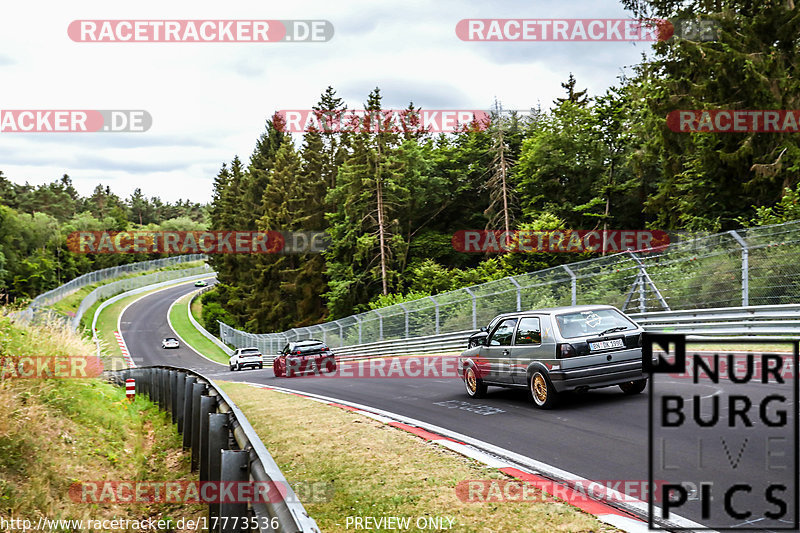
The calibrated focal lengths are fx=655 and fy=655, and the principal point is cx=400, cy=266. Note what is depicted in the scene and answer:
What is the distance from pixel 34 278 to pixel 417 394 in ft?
278

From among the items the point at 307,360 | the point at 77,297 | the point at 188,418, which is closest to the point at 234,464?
the point at 188,418

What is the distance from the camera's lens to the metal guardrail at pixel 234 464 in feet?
12.3

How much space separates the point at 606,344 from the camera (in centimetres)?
980

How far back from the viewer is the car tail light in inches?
381

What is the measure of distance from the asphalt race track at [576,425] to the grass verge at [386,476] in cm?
93

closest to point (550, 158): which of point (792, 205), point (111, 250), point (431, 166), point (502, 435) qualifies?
point (431, 166)

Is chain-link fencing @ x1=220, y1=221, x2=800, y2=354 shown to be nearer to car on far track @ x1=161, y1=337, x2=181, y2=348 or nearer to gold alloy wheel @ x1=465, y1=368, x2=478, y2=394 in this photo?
gold alloy wheel @ x1=465, y1=368, x2=478, y2=394

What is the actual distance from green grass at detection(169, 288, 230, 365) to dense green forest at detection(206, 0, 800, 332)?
13.8ft

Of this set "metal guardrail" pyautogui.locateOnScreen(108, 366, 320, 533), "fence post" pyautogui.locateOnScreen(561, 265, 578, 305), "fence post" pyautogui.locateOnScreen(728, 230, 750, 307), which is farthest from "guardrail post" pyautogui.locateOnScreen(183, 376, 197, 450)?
"fence post" pyautogui.locateOnScreen(561, 265, 578, 305)

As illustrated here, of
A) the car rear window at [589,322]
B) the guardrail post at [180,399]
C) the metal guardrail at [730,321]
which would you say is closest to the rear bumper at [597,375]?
the car rear window at [589,322]

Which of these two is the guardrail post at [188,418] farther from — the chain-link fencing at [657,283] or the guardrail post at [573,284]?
the guardrail post at [573,284]

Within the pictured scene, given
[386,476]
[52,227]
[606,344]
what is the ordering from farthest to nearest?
[52,227] → [606,344] → [386,476]

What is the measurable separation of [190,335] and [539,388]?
228ft

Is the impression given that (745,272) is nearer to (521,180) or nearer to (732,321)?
(732,321)
